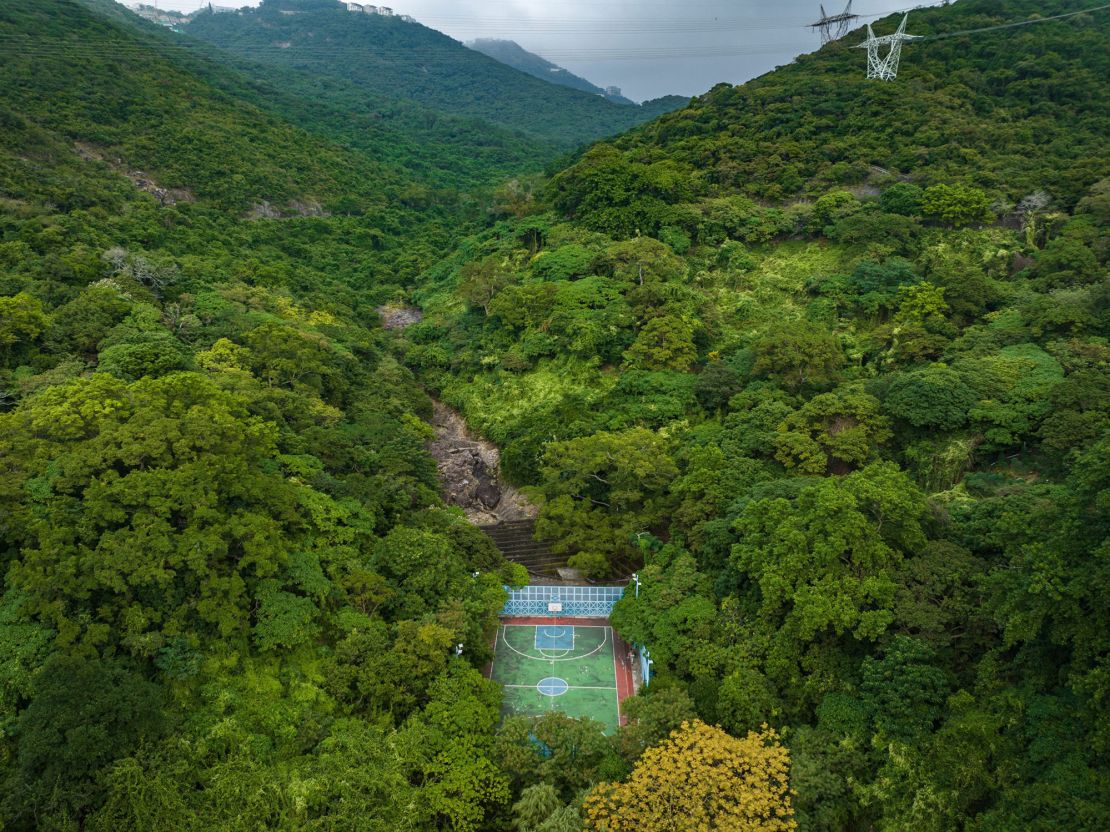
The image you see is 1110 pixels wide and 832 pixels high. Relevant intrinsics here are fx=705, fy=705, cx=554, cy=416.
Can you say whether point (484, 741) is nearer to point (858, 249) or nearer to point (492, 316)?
point (492, 316)

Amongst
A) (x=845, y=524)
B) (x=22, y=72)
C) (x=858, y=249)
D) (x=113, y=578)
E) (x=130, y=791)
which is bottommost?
(x=130, y=791)

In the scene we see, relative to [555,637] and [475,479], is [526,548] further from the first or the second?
[475,479]

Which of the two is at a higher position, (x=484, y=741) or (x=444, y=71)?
(x=444, y=71)

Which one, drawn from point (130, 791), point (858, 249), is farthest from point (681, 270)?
point (130, 791)

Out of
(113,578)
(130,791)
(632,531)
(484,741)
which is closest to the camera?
(130,791)

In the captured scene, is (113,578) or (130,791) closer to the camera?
(130,791)

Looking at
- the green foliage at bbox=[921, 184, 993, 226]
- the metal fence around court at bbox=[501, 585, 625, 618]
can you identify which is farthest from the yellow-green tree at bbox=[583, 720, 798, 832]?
the green foliage at bbox=[921, 184, 993, 226]

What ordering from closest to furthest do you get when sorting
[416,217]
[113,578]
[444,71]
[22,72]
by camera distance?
[113,578], [22,72], [416,217], [444,71]
